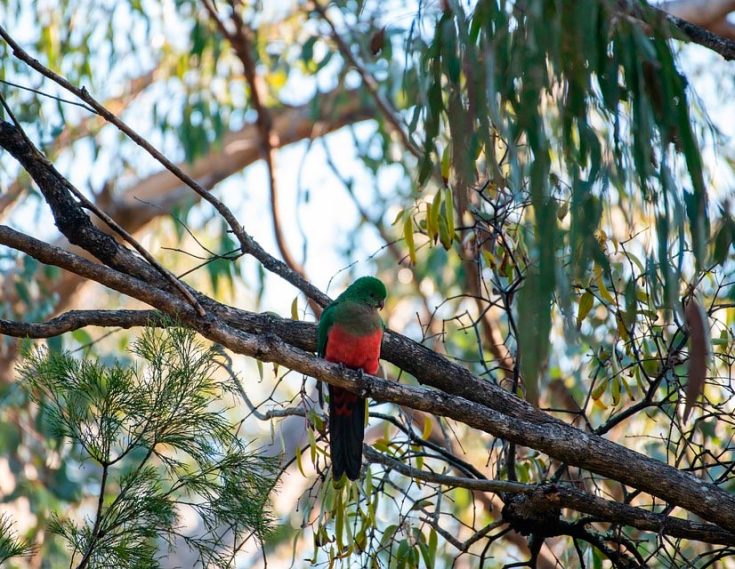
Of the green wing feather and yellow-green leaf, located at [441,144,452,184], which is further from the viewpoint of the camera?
the green wing feather

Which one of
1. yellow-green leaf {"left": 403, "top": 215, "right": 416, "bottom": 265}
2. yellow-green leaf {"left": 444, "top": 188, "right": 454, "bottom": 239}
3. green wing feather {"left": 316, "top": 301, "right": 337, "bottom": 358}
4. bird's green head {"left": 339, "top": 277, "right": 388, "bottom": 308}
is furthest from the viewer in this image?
bird's green head {"left": 339, "top": 277, "right": 388, "bottom": 308}

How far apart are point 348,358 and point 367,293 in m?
0.54

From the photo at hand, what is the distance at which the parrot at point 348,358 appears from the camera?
3736 mm

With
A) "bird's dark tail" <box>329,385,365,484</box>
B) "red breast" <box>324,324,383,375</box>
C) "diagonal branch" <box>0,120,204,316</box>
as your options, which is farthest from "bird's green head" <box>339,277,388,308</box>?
"diagonal branch" <box>0,120,204,316</box>

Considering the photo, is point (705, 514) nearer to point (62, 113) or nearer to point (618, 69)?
point (618, 69)

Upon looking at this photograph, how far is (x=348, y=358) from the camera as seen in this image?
3895mm

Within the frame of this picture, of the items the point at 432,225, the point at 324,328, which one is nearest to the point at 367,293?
the point at 324,328

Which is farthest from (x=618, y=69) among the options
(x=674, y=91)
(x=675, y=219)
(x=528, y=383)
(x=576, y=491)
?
(x=576, y=491)

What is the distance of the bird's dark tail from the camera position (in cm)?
370

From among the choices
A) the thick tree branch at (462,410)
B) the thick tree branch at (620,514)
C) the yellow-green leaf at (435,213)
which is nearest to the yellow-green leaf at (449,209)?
the yellow-green leaf at (435,213)

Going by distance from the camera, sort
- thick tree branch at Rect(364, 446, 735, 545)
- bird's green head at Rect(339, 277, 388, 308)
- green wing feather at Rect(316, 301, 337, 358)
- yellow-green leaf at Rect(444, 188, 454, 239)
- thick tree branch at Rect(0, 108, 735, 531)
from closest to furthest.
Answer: thick tree branch at Rect(0, 108, 735, 531) < thick tree branch at Rect(364, 446, 735, 545) < yellow-green leaf at Rect(444, 188, 454, 239) < green wing feather at Rect(316, 301, 337, 358) < bird's green head at Rect(339, 277, 388, 308)

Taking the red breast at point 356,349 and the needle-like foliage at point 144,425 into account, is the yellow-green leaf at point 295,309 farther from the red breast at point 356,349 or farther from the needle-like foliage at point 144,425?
the needle-like foliage at point 144,425

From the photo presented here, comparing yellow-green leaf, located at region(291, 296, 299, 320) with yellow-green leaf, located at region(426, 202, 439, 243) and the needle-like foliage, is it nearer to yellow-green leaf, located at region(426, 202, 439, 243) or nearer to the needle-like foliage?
yellow-green leaf, located at region(426, 202, 439, 243)

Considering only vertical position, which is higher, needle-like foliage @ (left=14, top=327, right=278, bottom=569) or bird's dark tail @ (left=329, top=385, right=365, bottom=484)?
bird's dark tail @ (left=329, top=385, right=365, bottom=484)
